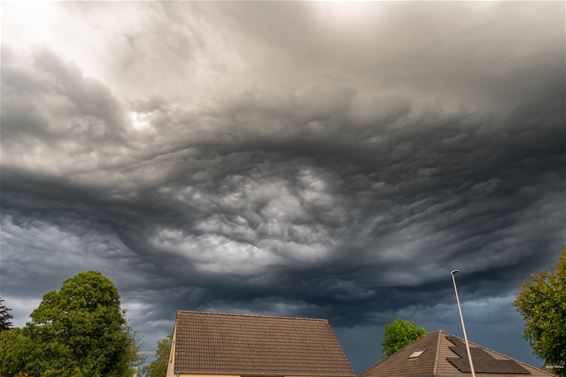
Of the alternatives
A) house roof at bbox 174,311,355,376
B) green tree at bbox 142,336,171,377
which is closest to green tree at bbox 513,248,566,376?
house roof at bbox 174,311,355,376

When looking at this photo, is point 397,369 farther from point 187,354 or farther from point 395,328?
point 395,328

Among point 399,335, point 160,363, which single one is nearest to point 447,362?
point 399,335

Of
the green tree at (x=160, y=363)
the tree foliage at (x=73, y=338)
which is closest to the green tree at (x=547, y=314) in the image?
the tree foliage at (x=73, y=338)

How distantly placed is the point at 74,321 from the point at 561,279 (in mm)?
39362

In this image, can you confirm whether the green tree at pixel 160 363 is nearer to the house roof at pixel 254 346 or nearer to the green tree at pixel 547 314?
the house roof at pixel 254 346

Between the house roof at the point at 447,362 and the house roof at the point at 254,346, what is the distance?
5624 millimetres

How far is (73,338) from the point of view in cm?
3775

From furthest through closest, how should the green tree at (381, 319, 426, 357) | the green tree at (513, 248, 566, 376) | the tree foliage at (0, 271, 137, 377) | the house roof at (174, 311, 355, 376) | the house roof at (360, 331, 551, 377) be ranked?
the green tree at (381, 319, 426, 357), the house roof at (174, 311, 355, 376), the house roof at (360, 331, 551, 377), the tree foliage at (0, 271, 137, 377), the green tree at (513, 248, 566, 376)

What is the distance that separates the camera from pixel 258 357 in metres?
43.5

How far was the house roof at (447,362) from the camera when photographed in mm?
39656

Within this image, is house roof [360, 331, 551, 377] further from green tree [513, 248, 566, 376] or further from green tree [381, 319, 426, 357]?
green tree [381, 319, 426, 357]

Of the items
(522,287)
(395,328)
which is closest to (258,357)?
(522,287)

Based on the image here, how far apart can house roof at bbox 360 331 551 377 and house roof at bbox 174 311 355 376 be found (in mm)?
5624

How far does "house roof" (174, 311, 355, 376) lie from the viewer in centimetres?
4122
